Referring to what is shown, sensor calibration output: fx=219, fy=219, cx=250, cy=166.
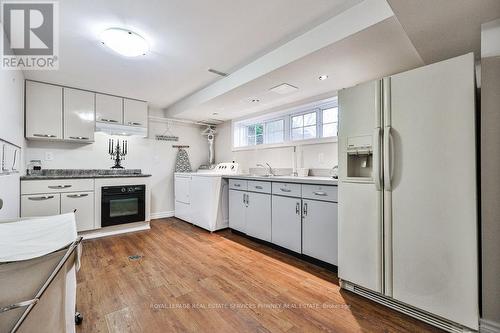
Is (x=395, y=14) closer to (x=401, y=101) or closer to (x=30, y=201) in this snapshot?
(x=401, y=101)

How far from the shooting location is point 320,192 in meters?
2.26

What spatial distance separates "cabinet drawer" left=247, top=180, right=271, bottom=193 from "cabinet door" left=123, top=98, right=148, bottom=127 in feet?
7.74

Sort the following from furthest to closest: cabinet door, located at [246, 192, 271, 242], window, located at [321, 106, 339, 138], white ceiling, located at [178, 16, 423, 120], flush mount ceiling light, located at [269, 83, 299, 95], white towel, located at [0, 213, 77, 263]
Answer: window, located at [321, 106, 339, 138] → cabinet door, located at [246, 192, 271, 242] → flush mount ceiling light, located at [269, 83, 299, 95] → white ceiling, located at [178, 16, 423, 120] → white towel, located at [0, 213, 77, 263]

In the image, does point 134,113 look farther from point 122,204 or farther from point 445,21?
point 445,21

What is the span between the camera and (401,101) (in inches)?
61.4

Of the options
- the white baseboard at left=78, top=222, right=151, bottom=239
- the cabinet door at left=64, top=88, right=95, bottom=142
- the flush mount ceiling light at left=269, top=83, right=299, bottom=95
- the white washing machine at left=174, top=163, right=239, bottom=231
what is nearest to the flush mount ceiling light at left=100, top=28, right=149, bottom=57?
the flush mount ceiling light at left=269, top=83, right=299, bottom=95

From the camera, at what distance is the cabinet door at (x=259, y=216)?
2.84 metres

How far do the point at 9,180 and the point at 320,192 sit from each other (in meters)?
3.12

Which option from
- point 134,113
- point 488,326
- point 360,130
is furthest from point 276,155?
point 488,326

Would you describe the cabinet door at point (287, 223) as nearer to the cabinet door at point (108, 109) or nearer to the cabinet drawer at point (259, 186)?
the cabinet drawer at point (259, 186)

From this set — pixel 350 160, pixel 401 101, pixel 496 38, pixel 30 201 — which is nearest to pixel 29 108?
pixel 30 201

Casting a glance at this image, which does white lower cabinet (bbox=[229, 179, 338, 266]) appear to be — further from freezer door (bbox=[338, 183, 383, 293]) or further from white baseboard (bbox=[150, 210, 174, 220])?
white baseboard (bbox=[150, 210, 174, 220])

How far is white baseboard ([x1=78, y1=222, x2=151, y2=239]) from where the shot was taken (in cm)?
326

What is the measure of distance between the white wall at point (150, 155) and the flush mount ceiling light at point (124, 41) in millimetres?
2337
